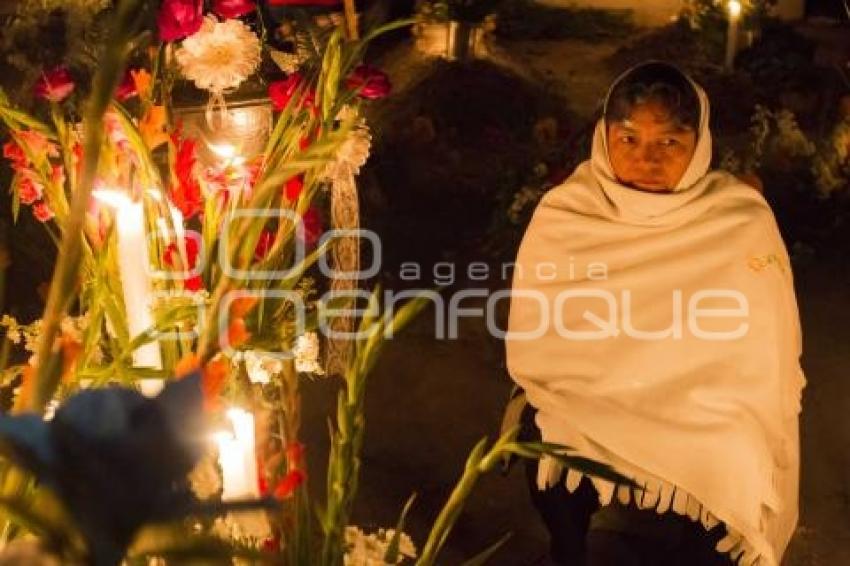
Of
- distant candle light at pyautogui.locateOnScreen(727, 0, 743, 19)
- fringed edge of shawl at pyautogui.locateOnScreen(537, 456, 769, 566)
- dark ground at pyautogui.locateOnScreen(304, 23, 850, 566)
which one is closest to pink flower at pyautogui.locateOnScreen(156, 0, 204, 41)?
fringed edge of shawl at pyautogui.locateOnScreen(537, 456, 769, 566)

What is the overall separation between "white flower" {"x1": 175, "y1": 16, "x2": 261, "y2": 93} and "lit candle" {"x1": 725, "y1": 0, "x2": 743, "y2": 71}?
537 cm

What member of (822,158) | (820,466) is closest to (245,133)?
(820,466)

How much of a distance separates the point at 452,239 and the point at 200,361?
447 centimetres

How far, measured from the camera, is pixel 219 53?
2332 millimetres

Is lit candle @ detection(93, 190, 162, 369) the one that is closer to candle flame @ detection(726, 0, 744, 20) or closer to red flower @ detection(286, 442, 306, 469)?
red flower @ detection(286, 442, 306, 469)

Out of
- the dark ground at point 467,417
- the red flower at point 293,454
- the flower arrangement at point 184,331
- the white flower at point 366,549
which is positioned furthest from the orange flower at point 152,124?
the dark ground at point 467,417

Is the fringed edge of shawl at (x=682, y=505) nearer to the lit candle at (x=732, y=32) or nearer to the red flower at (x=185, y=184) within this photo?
the red flower at (x=185, y=184)

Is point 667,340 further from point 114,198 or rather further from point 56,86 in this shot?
point 56,86

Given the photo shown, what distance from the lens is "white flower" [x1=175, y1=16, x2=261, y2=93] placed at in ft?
7.57

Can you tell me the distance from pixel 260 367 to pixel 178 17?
0.73 meters

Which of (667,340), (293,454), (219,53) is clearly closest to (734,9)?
(667,340)

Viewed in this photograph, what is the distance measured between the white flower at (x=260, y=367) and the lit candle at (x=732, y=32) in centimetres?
561

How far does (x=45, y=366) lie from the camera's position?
1131 millimetres

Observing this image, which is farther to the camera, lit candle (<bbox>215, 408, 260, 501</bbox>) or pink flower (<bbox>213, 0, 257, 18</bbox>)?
pink flower (<bbox>213, 0, 257, 18</bbox>)
